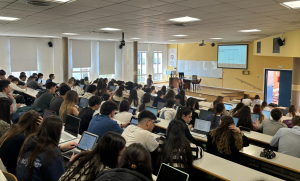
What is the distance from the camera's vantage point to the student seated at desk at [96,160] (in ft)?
5.65

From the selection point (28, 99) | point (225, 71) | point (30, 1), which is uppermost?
point (30, 1)

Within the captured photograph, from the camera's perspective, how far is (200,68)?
55.6 feet

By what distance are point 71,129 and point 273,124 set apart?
3699mm

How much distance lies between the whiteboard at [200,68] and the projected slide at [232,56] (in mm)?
478

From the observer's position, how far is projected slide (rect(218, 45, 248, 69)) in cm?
1439

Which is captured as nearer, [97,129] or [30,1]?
Answer: [97,129]

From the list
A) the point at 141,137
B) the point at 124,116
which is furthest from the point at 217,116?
the point at 141,137

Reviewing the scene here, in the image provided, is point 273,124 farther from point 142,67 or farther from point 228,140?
point 142,67

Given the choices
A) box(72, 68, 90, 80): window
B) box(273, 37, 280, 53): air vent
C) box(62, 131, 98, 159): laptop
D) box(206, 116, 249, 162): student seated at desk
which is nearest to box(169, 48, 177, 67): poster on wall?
box(72, 68, 90, 80): window

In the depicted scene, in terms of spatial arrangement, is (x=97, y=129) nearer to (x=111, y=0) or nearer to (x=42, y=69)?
(x=111, y=0)

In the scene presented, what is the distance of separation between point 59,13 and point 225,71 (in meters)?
12.4

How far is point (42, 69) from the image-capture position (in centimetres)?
1280

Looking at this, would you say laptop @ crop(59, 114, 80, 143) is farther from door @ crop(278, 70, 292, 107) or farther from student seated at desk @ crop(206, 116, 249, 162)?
door @ crop(278, 70, 292, 107)

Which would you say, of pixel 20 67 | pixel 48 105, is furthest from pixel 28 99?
pixel 20 67
